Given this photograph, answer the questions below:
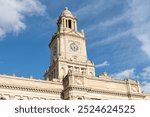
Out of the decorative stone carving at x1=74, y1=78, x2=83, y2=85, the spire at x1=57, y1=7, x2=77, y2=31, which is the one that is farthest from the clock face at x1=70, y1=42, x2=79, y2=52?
the decorative stone carving at x1=74, y1=78, x2=83, y2=85

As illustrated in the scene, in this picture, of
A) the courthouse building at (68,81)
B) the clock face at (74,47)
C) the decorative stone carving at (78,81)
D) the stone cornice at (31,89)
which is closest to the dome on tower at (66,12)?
the courthouse building at (68,81)

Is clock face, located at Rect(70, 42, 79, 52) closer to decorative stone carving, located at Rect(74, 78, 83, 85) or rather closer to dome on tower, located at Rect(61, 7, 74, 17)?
dome on tower, located at Rect(61, 7, 74, 17)

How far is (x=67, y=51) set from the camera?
7244cm

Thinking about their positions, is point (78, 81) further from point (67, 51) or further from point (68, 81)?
point (67, 51)

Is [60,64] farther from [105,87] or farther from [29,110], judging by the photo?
[29,110]

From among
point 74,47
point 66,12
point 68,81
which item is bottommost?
point 68,81

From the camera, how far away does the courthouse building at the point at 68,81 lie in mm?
54750

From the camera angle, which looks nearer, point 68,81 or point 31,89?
point 31,89

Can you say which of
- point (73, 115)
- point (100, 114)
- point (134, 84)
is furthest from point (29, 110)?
point (134, 84)

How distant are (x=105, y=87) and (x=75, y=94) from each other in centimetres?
875

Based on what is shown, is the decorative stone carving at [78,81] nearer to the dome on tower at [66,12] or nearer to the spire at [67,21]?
the spire at [67,21]

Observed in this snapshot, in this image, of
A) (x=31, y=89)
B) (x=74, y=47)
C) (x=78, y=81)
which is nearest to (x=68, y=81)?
(x=78, y=81)

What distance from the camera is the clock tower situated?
227 ft

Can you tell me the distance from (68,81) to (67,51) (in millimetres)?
16157
